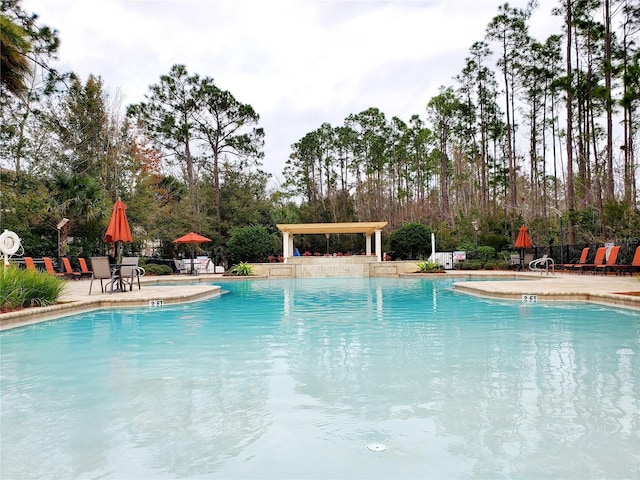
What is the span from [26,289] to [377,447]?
7325mm

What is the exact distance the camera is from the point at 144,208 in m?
21.7

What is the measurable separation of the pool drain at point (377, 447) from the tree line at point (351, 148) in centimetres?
1382

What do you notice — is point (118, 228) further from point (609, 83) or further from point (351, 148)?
point (351, 148)

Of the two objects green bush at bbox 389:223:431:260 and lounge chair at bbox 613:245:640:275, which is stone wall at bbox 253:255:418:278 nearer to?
green bush at bbox 389:223:431:260

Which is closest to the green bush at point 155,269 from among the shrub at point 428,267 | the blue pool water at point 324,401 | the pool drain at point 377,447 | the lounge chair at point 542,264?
the shrub at point 428,267

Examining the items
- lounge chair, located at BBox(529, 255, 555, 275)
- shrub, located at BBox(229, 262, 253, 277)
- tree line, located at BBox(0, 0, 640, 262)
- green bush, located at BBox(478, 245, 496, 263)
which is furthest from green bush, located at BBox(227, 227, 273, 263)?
lounge chair, located at BBox(529, 255, 555, 275)

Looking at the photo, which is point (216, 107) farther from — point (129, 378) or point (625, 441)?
point (625, 441)

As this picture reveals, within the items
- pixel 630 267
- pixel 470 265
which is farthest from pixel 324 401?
pixel 470 265

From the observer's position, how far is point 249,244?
2347 centimetres

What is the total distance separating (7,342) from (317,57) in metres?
19.9

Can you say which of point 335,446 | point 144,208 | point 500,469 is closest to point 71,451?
point 335,446

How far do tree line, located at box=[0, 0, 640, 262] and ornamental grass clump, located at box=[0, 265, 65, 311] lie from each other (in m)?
7.42

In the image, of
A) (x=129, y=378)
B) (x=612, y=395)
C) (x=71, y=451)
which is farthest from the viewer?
(x=129, y=378)

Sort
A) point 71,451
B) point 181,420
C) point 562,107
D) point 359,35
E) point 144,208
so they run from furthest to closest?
point 562,107, point 144,208, point 359,35, point 181,420, point 71,451
